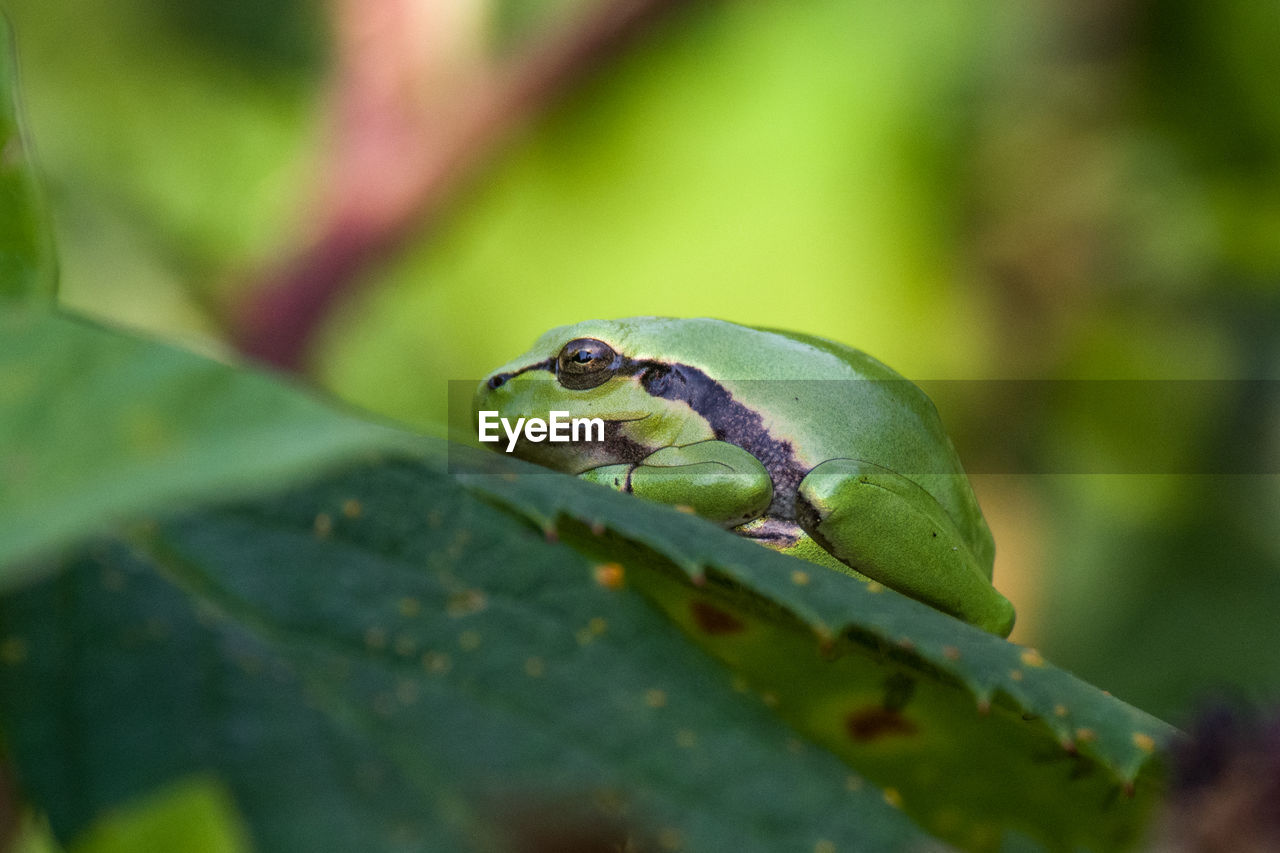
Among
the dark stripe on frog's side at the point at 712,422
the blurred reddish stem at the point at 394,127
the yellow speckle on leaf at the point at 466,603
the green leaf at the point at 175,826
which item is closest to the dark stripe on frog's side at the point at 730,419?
the dark stripe on frog's side at the point at 712,422

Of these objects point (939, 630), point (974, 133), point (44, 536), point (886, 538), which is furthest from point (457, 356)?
point (44, 536)

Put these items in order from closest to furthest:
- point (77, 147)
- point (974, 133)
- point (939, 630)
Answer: point (939, 630)
point (974, 133)
point (77, 147)

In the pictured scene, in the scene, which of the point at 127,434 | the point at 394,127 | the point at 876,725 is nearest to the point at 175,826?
the point at 127,434

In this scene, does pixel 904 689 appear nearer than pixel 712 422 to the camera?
Yes

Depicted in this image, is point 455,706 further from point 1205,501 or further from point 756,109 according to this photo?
point 1205,501

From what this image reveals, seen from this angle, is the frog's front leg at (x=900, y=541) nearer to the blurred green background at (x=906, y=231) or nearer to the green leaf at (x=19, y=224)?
the green leaf at (x=19, y=224)

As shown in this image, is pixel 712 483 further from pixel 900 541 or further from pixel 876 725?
pixel 876 725
